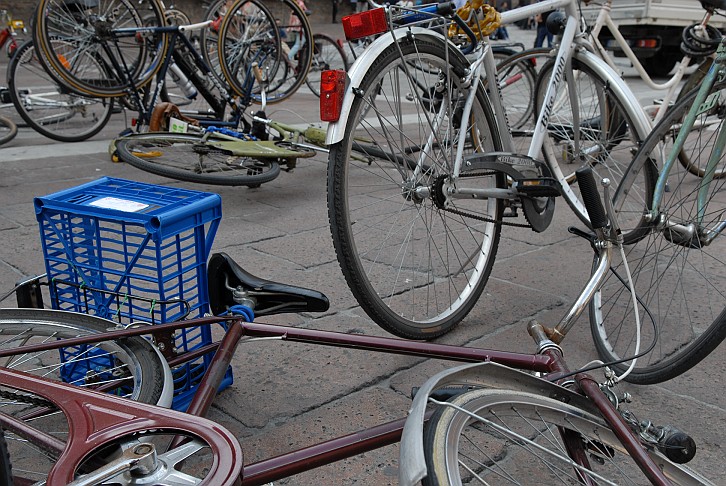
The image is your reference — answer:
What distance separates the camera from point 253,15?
5.15 m

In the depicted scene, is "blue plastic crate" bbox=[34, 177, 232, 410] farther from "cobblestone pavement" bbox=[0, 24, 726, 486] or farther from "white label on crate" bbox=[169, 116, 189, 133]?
"white label on crate" bbox=[169, 116, 189, 133]

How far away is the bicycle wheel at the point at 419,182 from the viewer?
199 cm

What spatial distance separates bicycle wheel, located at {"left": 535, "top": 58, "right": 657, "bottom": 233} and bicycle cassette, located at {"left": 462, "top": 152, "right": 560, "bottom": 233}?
1.31ft

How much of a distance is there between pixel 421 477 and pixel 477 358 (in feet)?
2.10

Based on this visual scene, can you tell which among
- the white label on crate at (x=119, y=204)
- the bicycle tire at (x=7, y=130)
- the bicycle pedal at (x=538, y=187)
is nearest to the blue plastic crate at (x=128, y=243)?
the white label on crate at (x=119, y=204)

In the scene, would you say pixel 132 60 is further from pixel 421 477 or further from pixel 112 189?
pixel 421 477

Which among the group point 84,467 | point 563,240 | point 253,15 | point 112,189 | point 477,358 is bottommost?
point 563,240

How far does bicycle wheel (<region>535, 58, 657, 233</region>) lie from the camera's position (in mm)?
2771

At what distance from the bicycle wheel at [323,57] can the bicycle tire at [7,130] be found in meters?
3.66

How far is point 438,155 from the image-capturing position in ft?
7.27

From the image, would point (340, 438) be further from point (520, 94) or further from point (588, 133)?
point (520, 94)

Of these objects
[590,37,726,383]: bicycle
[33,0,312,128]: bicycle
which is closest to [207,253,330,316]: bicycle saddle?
[590,37,726,383]: bicycle

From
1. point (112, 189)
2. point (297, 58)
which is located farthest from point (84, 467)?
point (297, 58)

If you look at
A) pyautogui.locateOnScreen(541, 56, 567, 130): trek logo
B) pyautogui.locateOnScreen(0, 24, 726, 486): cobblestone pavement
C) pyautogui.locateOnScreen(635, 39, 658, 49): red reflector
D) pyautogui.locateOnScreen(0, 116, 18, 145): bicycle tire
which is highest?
pyautogui.locateOnScreen(541, 56, 567, 130): trek logo
